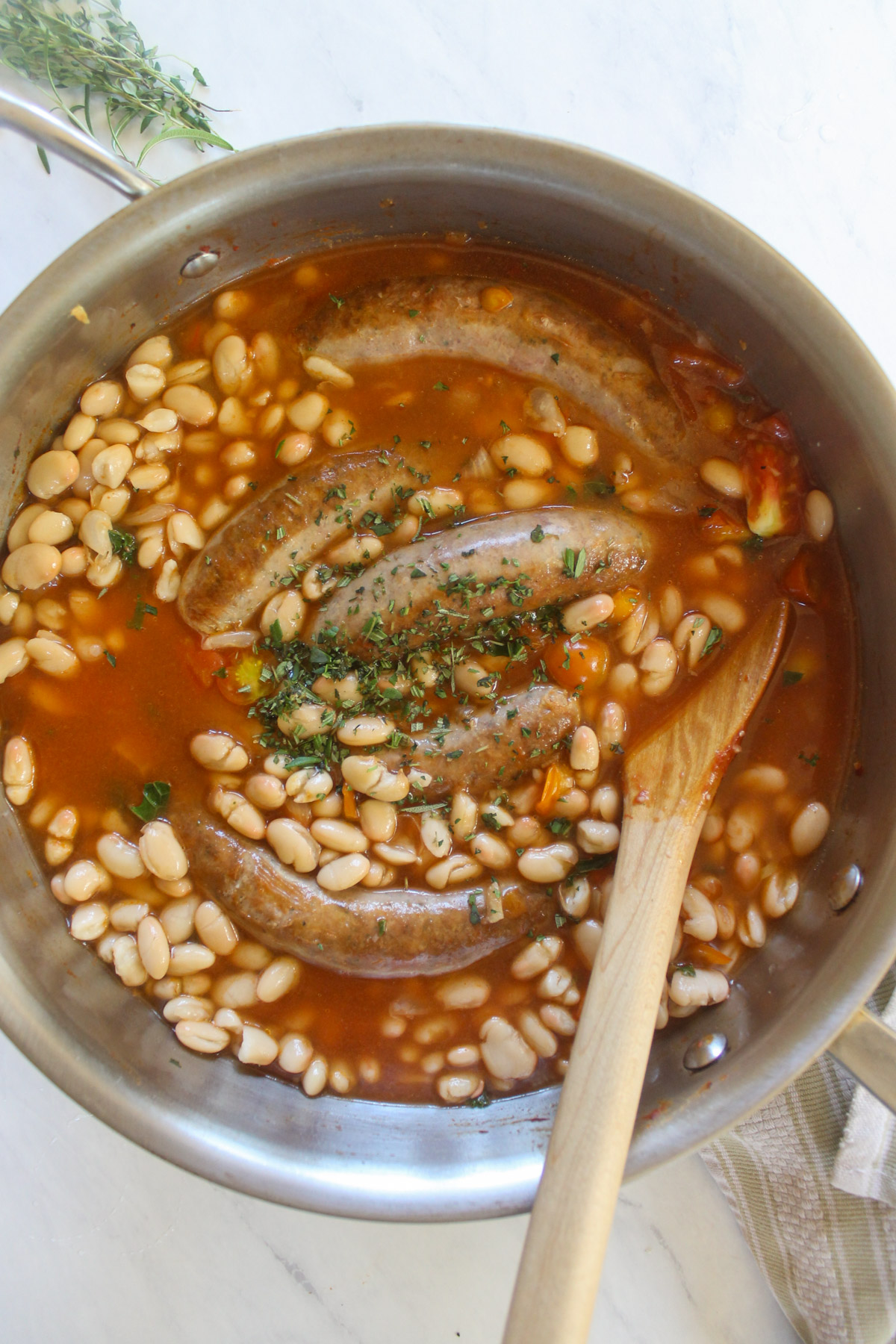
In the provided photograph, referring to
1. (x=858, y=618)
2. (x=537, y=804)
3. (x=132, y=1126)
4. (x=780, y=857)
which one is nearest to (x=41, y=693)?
(x=132, y=1126)

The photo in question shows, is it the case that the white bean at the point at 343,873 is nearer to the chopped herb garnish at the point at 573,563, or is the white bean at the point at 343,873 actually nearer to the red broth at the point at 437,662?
the red broth at the point at 437,662

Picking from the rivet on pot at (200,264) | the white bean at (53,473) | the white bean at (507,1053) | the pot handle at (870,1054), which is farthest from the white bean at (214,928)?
the rivet on pot at (200,264)

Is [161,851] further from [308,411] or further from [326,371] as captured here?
[326,371]

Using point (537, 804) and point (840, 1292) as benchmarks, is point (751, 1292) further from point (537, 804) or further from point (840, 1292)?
point (537, 804)

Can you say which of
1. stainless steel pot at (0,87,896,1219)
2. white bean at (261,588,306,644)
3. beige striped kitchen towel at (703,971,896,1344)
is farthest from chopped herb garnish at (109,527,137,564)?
beige striped kitchen towel at (703,971,896,1344)

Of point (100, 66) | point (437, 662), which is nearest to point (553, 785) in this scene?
point (437, 662)

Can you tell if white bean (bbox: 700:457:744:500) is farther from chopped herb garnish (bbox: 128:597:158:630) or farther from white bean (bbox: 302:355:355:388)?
chopped herb garnish (bbox: 128:597:158:630)
